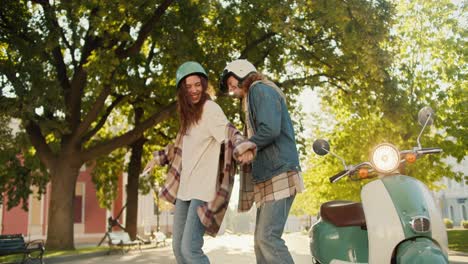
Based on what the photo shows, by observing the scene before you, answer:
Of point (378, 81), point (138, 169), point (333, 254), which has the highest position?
point (378, 81)

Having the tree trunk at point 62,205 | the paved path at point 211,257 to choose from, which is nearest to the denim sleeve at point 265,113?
the paved path at point 211,257

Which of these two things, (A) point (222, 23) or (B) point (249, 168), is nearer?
(B) point (249, 168)

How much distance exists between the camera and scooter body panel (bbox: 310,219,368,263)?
3.78 meters

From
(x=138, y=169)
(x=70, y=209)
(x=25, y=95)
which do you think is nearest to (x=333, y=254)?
(x=25, y=95)

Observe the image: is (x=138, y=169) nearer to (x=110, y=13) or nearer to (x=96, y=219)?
(x=110, y=13)

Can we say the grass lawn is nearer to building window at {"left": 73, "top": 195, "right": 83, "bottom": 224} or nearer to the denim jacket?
the denim jacket

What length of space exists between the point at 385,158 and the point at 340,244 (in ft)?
2.37

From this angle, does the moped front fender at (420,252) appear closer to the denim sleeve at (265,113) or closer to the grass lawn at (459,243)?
the denim sleeve at (265,113)

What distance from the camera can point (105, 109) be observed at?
20.9 metres

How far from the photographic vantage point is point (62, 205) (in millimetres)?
17000

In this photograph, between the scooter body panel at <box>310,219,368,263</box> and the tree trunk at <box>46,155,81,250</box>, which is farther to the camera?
the tree trunk at <box>46,155,81,250</box>

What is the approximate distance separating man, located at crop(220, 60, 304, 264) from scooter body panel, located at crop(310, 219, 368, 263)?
1.63ft

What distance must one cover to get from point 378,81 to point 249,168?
12910 millimetres

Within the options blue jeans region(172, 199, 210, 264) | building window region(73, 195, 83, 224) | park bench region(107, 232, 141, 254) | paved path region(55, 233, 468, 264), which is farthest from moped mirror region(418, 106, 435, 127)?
building window region(73, 195, 83, 224)
